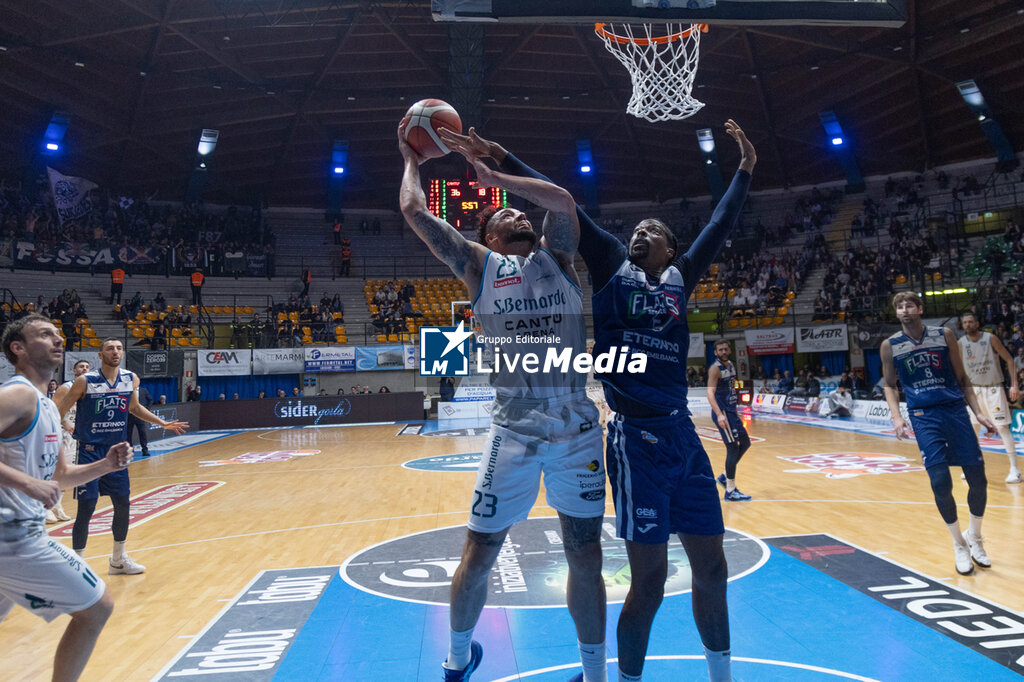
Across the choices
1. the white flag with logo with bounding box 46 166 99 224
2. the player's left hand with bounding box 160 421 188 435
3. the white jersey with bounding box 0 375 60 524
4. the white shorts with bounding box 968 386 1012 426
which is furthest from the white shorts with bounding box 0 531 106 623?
the white flag with logo with bounding box 46 166 99 224

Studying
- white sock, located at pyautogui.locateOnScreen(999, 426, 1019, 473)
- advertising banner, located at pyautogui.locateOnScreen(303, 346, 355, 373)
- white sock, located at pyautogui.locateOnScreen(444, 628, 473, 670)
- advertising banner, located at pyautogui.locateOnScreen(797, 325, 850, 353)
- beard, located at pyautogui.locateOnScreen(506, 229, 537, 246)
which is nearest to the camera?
white sock, located at pyautogui.locateOnScreen(444, 628, 473, 670)

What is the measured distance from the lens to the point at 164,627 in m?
4.33

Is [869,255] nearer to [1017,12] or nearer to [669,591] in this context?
[1017,12]

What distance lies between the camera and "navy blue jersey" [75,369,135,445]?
5.76 meters

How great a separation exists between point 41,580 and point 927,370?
19.7 ft

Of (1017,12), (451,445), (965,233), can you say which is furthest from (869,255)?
(451,445)

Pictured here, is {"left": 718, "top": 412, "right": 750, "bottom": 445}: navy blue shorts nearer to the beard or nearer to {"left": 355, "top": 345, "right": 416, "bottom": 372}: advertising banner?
the beard

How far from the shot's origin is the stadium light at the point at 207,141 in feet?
85.4

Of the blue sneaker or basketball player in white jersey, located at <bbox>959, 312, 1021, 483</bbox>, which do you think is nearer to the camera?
Answer: the blue sneaker

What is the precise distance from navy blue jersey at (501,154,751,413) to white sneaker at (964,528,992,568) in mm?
3830

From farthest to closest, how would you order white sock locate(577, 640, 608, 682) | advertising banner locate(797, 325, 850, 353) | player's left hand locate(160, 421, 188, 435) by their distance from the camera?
advertising banner locate(797, 325, 850, 353)
player's left hand locate(160, 421, 188, 435)
white sock locate(577, 640, 608, 682)

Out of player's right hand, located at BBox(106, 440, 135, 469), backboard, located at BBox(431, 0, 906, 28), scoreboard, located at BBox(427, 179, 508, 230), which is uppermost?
scoreboard, located at BBox(427, 179, 508, 230)

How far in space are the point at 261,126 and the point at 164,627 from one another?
26.8m

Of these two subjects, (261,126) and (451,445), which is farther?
(261,126)
